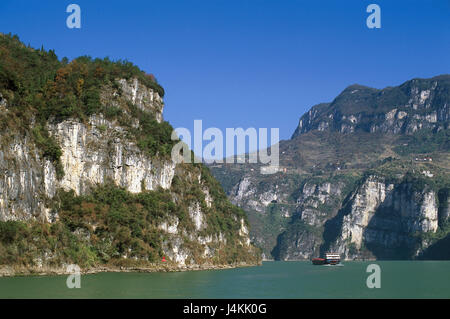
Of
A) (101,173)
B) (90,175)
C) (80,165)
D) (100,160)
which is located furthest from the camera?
(101,173)

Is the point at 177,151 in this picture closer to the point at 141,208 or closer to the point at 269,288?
the point at 141,208

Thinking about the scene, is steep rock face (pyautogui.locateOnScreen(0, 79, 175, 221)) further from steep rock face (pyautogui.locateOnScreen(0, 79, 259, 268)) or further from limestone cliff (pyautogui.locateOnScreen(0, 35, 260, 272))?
limestone cliff (pyautogui.locateOnScreen(0, 35, 260, 272))

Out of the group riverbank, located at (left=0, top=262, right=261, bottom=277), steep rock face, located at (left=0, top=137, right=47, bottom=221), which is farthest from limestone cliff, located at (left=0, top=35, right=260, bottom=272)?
riverbank, located at (left=0, top=262, right=261, bottom=277)

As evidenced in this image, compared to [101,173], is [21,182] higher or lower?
lower

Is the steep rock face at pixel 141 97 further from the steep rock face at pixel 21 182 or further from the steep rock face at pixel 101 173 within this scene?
the steep rock face at pixel 21 182

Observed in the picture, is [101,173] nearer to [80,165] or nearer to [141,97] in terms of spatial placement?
[80,165]

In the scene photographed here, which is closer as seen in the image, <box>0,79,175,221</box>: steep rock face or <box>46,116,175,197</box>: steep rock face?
<box>0,79,175,221</box>: steep rock face

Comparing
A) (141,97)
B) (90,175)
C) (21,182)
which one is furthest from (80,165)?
(141,97)

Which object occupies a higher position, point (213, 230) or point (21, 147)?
point (21, 147)

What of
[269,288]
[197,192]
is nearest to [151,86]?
[197,192]

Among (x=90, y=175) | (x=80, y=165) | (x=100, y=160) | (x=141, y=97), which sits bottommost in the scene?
(x=90, y=175)

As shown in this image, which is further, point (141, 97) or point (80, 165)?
point (141, 97)
